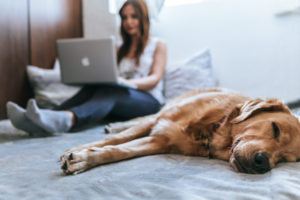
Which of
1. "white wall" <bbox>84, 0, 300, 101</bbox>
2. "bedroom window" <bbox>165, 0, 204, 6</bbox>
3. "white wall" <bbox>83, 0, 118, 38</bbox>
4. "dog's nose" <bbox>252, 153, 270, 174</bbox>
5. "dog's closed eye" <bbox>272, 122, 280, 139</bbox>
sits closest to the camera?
"dog's nose" <bbox>252, 153, 270, 174</bbox>

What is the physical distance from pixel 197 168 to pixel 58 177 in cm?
53

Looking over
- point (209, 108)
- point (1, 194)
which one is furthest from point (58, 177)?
point (209, 108)

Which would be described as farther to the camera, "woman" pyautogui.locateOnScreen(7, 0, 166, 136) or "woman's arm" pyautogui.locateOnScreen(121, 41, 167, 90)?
"woman's arm" pyautogui.locateOnScreen(121, 41, 167, 90)

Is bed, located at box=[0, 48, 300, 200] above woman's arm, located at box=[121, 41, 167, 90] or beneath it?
beneath

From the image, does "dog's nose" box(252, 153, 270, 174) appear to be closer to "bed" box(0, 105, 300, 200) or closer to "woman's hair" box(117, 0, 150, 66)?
"bed" box(0, 105, 300, 200)

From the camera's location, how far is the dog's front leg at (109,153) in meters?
1.13

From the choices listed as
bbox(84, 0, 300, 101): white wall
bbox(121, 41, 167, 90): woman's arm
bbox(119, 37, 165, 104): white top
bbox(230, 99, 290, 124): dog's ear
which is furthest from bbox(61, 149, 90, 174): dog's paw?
bbox(84, 0, 300, 101): white wall

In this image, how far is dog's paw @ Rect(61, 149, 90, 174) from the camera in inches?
43.6

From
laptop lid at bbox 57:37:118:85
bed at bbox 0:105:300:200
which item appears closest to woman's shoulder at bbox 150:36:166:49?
laptop lid at bbox 57:37:118:85

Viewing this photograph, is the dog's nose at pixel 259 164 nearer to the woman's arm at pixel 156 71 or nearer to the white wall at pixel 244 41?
the woman's arm at pixel 156 71

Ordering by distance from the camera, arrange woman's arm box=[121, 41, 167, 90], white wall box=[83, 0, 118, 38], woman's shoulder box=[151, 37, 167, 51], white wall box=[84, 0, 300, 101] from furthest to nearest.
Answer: white wall box=[83, 0, 118, 38]
woman's shoulder box=[151, 37, 167, 51]
white wall box=[84, 0, 300, 101]
woman's arm box=[121, 41, 167, 90]

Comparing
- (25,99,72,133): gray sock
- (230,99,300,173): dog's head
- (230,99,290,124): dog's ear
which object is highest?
(230,99,290,124): dog's ear

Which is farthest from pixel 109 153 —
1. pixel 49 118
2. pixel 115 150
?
pixel 49 118

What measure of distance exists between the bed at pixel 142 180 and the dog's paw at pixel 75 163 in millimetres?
38
